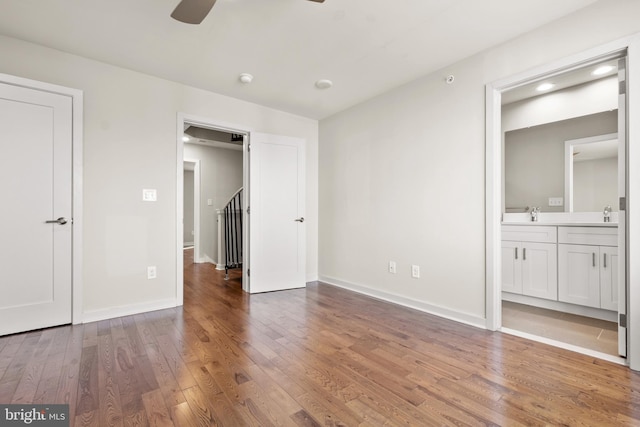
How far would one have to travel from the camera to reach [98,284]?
2.88 metres

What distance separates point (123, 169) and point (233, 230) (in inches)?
90.5

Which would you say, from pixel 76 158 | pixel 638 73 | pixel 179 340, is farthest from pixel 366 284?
pixel 76 158

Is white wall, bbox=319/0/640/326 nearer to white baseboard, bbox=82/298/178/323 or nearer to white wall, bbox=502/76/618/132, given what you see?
white wall, bbox=502/76/618/132

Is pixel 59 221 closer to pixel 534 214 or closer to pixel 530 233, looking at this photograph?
pixel 530 233

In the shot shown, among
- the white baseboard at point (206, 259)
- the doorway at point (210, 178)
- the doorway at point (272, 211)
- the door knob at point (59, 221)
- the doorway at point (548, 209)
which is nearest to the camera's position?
the doorway at point (548, 209)

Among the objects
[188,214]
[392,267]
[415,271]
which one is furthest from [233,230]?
[188,214]

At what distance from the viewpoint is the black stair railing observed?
5105 mm

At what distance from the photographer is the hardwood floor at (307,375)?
1.49 metres

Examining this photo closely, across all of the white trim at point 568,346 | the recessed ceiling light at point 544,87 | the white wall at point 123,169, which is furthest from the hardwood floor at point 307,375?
the recessed ceiling light at point 544,87

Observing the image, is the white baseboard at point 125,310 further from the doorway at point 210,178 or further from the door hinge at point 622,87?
the door hinge at point 622,87

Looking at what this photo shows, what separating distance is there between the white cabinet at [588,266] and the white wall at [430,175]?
3.80ft

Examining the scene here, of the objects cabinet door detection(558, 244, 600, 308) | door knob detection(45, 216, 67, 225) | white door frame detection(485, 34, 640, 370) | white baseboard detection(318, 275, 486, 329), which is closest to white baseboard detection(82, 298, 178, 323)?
door knob detection(45, 216, 67, 225)

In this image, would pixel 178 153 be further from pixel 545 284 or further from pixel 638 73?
pixel 545 284

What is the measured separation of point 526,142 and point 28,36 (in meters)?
5.30
